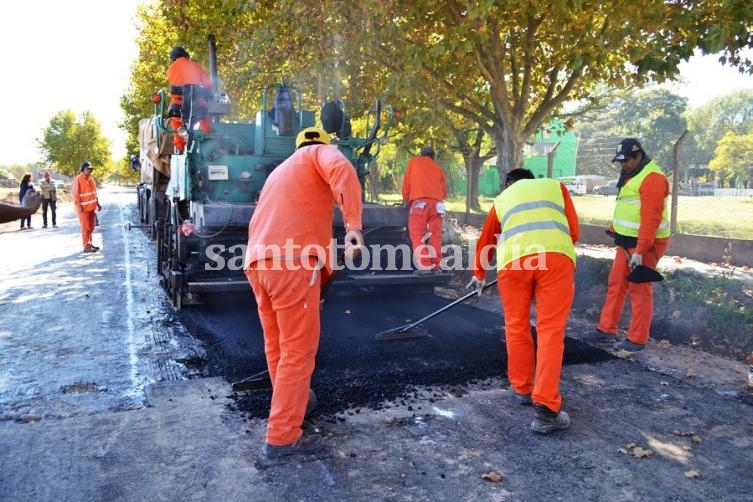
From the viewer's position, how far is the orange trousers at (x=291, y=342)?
3.28m

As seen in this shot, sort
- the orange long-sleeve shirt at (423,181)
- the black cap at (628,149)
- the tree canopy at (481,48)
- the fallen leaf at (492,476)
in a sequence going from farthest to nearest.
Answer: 1. the orange long-sleeve shirt at (423,181)
2. the tree canopy at (481,48)
3. the black cap at (628,149)
4. the fallen leaf at (492,476)

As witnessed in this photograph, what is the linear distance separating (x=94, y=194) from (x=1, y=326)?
6607 mm

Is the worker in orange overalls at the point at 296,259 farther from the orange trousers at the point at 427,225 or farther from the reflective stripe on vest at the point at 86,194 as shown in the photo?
the reflective stripe on vest at the point at 86,194

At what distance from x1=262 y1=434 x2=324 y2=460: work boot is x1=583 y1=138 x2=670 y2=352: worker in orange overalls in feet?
10.2

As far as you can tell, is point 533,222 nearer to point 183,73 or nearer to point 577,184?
point 183,73

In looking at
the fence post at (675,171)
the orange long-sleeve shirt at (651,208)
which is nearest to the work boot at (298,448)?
the orange long-sleeve shirt at (651,208)

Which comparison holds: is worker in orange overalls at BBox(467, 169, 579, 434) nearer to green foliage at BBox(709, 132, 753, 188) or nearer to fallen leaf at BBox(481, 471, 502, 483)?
fallen leaf at BBox(481, 471, 502, 483)

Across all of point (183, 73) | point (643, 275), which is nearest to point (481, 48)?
point (183, 73)

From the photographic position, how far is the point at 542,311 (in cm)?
377

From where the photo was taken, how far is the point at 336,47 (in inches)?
322

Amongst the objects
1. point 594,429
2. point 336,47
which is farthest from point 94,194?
point 594,429

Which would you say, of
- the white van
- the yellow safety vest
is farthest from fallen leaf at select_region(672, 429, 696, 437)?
the white van

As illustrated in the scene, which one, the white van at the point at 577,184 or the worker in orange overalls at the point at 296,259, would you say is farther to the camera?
the white van at the point at 577,184

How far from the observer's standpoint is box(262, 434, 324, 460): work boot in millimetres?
3230
